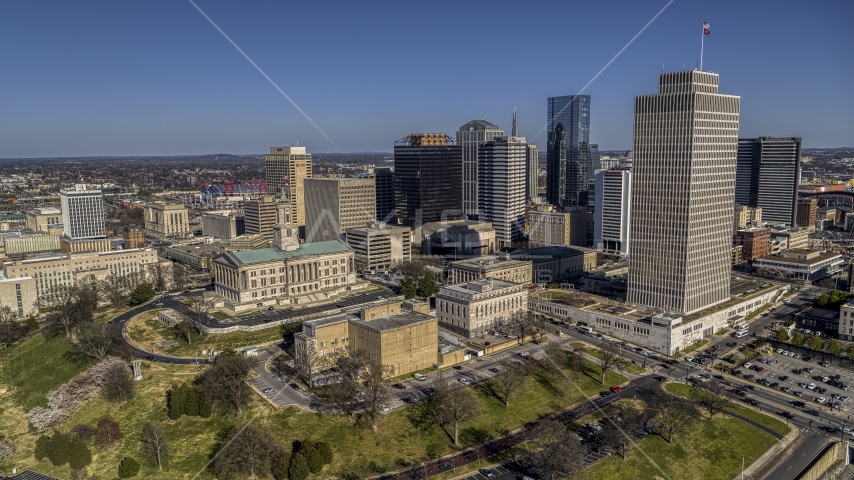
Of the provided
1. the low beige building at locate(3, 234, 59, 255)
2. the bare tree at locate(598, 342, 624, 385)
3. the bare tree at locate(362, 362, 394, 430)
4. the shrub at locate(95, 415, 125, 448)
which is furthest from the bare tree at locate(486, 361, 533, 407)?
the low beige building at locate(3, 234, 59, 255)

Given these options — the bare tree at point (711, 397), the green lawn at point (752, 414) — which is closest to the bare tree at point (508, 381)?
the green lawn at point (752, 414)

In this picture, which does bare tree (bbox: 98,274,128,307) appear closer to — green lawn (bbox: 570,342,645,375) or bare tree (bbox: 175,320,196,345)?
bare tree (bbox: 175,320,196,345)

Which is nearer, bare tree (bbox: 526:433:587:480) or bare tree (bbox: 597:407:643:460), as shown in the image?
bare tree (bbox: 526:433:587:480)

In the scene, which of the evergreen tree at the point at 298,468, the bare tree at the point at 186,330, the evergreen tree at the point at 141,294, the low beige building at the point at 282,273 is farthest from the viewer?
the low beige building at the point at 282,273

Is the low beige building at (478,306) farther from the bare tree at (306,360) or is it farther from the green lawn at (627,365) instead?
the bare tree at (306,360)

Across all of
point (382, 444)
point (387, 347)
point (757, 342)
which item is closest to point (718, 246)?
point (757, 342)

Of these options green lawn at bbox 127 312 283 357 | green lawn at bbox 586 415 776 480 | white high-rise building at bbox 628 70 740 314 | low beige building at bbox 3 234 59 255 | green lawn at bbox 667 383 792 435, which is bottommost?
green lawn at bbox 586 415 776 480
